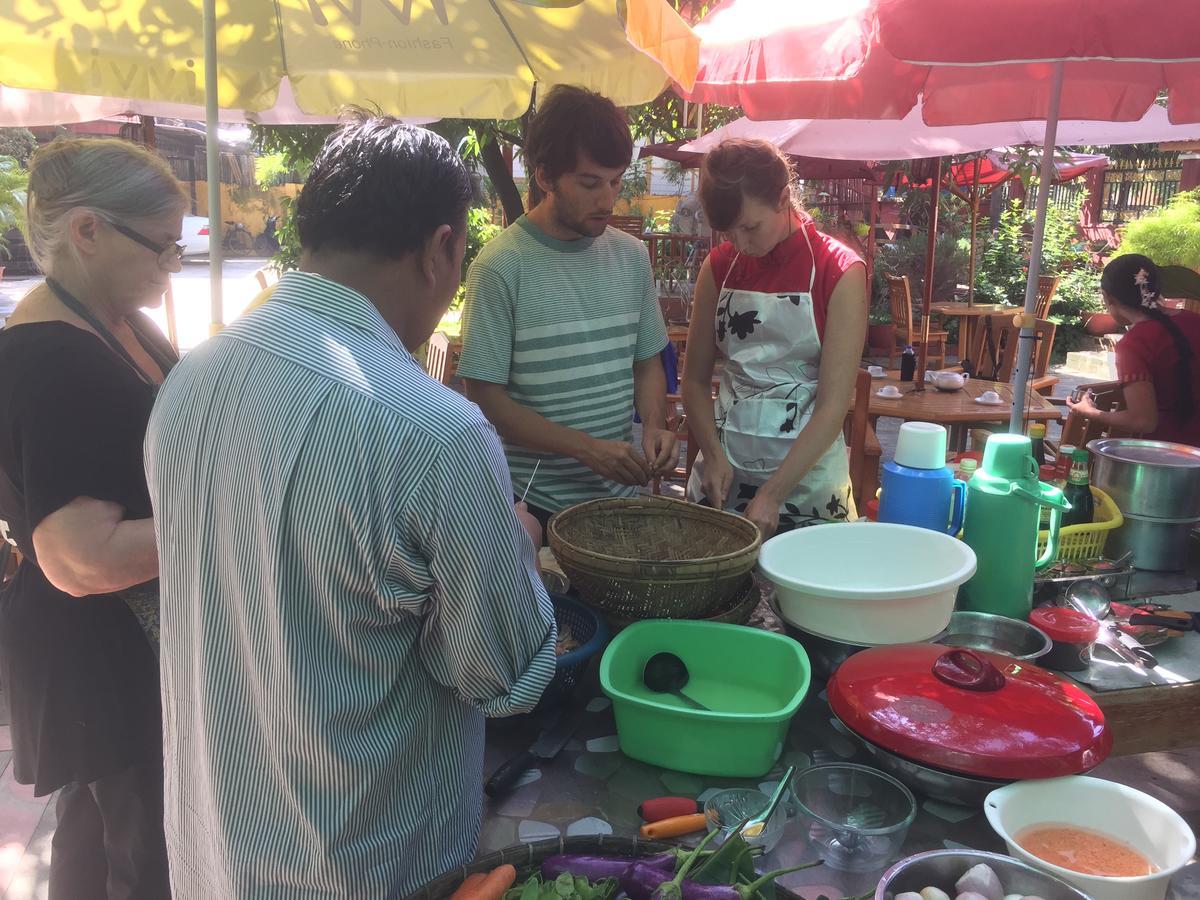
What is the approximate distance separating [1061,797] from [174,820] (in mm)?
1321

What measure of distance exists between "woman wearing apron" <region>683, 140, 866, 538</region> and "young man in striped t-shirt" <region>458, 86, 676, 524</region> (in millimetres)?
171

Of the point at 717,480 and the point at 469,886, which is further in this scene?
the point at 717,480

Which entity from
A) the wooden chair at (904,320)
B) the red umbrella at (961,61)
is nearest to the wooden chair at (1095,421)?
the red umbrella at (961,61)

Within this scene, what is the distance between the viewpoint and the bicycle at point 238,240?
26703 mm

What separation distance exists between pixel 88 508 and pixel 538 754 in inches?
35.0

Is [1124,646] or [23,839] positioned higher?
[1124,646]

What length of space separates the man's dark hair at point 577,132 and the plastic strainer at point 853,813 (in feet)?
4.76

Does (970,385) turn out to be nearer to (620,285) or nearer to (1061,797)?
(620,285)

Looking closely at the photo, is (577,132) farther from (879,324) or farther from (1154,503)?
(879,324)

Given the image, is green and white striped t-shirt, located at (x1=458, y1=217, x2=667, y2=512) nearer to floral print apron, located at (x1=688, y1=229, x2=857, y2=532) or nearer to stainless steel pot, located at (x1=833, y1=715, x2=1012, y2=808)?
floral print apron, located at (x1=688, y1=229, x2=857, y2=532)

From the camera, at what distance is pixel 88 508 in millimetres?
1538

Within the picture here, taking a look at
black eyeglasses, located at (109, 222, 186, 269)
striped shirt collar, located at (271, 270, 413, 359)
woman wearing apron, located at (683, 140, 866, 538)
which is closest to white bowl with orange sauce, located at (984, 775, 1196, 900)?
woman wearing apron, located at (683, 140, 866, 538)

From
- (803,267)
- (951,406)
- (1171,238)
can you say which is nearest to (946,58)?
(803,267)

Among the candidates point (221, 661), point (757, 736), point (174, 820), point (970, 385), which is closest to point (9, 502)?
point (174, 820)
